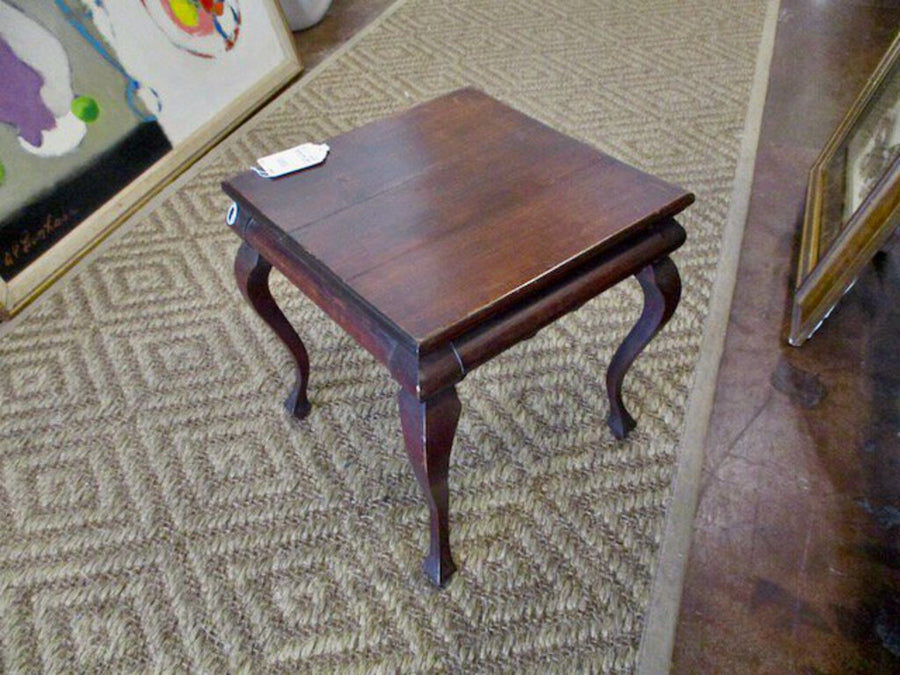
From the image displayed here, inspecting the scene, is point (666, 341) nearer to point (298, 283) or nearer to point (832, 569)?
point (832, 569)

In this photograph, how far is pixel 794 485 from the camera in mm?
923

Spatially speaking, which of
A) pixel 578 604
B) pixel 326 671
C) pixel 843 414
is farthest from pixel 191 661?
pixel 843 414

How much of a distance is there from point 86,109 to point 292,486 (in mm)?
908

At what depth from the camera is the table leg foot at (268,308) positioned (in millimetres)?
785

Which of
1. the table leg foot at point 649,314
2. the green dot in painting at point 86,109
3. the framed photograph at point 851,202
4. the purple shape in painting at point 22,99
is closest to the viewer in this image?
the table leg foot at point 649,314

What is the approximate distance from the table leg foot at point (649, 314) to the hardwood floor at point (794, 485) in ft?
0.62

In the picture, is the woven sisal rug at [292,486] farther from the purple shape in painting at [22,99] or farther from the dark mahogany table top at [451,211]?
the dark mahogany table top at [451,211]

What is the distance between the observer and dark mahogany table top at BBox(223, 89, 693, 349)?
23.5 inches

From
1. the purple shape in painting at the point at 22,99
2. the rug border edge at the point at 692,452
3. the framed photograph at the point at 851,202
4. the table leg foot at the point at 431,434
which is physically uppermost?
the purple shape in painting at the point at 22,99

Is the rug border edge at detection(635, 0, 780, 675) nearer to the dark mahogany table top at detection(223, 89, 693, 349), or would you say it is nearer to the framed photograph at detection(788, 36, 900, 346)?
the framed photograph at detection(788, 36, 900, 346)

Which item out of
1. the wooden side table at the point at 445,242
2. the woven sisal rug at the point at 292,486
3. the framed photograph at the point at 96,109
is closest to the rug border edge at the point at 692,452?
the woven sisal rug at the point at 292,486

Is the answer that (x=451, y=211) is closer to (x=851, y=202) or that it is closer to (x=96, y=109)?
(x=851, y=202)
